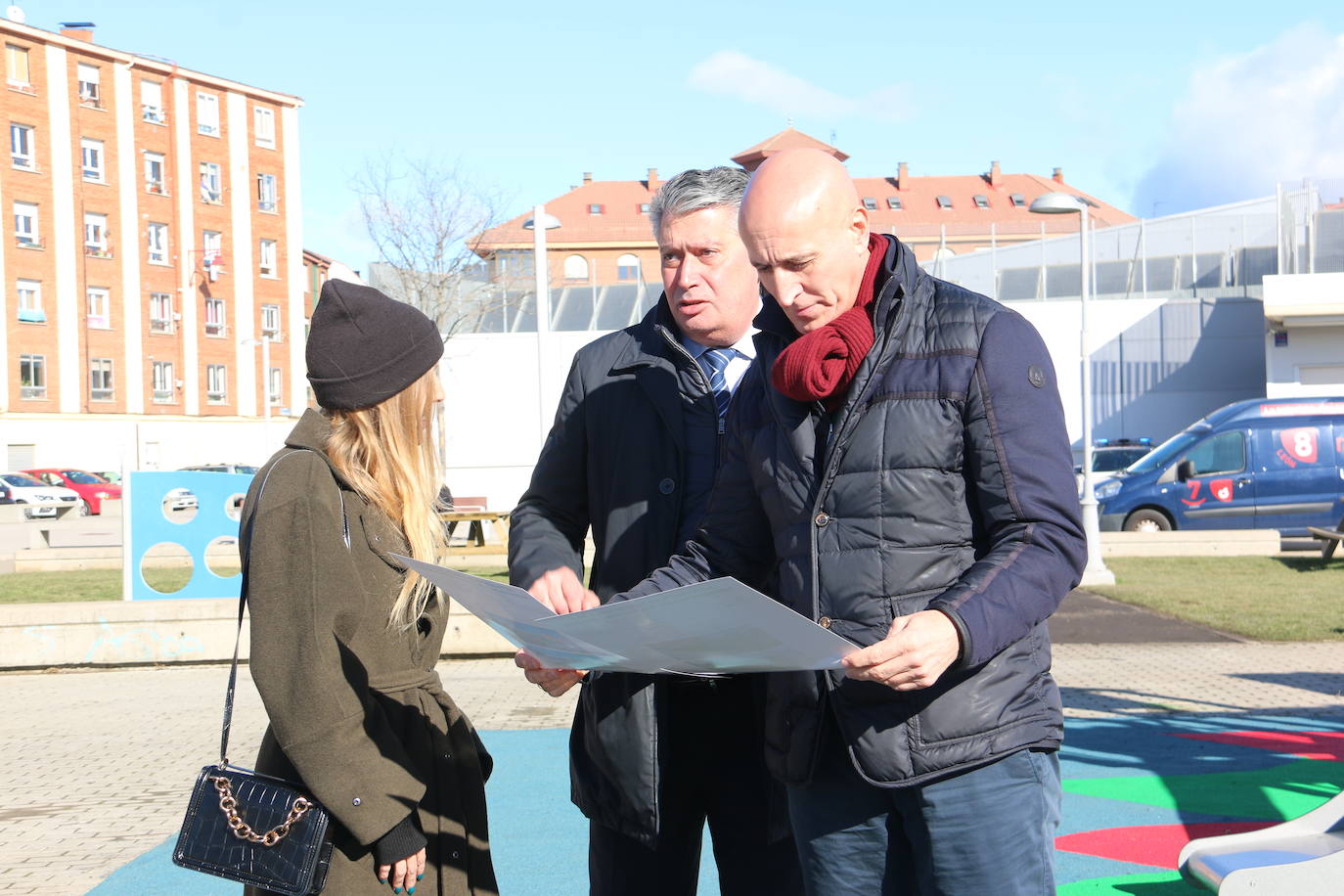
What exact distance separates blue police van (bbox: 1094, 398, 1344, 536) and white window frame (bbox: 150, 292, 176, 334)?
166 feet

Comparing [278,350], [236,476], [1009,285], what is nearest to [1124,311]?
[1009,285]

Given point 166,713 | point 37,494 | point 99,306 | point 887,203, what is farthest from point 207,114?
point 166,713

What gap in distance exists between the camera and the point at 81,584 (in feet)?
57.0

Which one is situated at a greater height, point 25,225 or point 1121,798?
point 25,225

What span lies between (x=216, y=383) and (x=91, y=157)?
1171 centimetres

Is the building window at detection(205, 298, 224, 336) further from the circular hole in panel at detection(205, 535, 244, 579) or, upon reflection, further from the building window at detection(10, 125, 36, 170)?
the circular hole in panel at detection(205, 535, 244, 579)

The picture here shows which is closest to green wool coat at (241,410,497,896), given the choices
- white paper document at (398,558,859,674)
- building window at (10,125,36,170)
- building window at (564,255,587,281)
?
white paper document at (398,558,859,674)

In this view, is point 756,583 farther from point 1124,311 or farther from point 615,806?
point 1124,311

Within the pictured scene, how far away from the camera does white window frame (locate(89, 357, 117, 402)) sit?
57500 mm

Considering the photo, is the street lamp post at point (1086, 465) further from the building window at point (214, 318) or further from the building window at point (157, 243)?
the building window at point (214, 318)


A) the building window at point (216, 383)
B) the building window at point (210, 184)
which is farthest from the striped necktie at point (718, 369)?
the building window at point (210, 184)

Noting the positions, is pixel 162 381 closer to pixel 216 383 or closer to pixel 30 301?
pixel 216 383

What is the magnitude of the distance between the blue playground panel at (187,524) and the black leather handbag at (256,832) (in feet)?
33.1

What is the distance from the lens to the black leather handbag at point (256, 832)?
8.73ft
